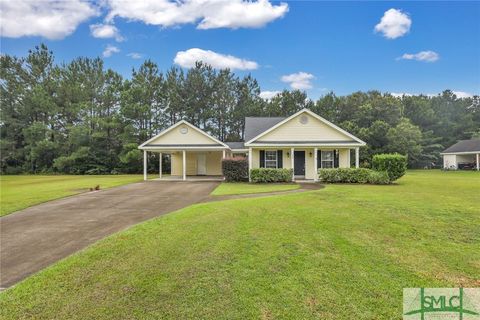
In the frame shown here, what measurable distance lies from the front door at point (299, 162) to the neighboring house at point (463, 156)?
27586mm

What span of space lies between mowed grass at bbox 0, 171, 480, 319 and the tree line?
27.9 metres

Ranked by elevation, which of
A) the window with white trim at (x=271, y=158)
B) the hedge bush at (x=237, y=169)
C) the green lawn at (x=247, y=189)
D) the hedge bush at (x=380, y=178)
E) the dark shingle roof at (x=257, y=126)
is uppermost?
the dark shingle roof at (x=257, y=126)

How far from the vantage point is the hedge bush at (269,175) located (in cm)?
1853

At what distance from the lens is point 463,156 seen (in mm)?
38750

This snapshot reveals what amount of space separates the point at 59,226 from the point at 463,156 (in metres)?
46.9

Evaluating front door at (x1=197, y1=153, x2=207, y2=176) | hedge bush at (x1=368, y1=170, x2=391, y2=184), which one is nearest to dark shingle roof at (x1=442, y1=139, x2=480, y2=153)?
hedge bush at (x1=368, y1=170, x2=391, y2=184)

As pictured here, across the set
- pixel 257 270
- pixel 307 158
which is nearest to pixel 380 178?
→ pixel 307 158

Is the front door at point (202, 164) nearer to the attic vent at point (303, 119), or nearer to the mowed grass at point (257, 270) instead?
the attic vent at point (303, 119)

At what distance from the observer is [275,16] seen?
1627 centimetres

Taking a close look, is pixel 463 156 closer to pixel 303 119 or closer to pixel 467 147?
pixel 467 147

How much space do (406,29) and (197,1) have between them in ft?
46.4

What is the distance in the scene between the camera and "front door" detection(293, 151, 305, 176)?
21266mm

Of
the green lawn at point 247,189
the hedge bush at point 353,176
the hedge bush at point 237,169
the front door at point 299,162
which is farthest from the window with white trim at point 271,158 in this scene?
the green lawn at point 247,189

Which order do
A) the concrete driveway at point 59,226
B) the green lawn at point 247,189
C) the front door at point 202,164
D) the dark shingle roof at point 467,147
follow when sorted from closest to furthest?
the concrete driveway at point 59,226
the green lawn at point 247,189
the front door at point 202,164
the dark shingle roof at point 467,147
